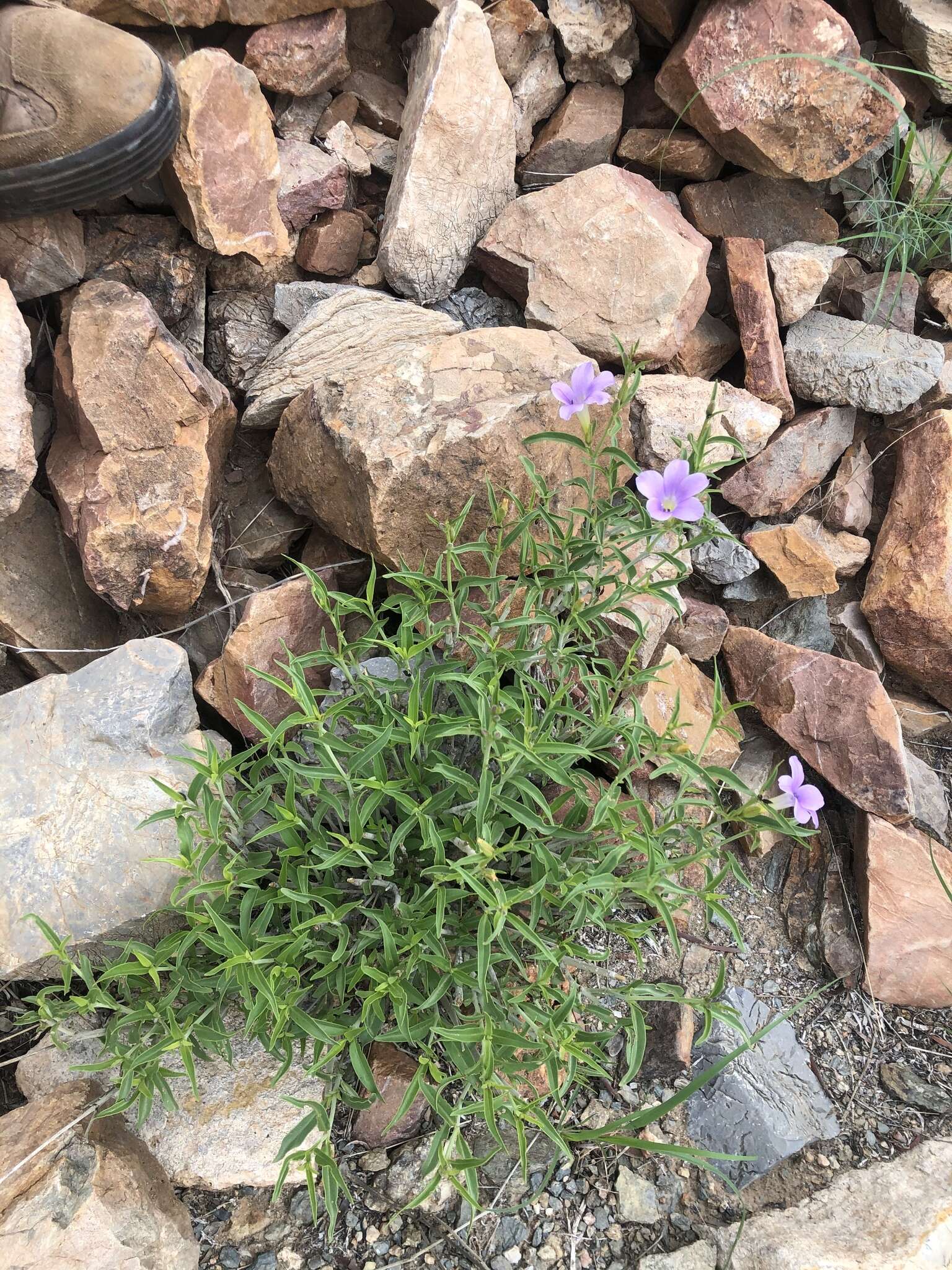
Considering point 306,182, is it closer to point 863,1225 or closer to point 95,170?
point 95,170

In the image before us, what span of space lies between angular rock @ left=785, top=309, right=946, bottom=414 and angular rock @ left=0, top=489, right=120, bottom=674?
2576mm

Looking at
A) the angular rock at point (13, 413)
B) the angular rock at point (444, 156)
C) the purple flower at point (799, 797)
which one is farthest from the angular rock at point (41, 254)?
the purple flower at point (799, 797)

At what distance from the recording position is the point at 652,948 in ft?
8.67

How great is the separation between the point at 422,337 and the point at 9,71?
134cm

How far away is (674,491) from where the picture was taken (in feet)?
6.14

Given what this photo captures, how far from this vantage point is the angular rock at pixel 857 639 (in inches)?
124

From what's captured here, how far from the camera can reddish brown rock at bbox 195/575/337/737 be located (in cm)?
261

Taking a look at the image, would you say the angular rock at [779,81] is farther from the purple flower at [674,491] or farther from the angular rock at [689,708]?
the purple flower at [674,491]

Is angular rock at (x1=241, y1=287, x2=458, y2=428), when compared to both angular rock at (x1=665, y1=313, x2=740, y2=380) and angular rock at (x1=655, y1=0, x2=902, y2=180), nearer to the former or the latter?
angular rock at (x1=665, y1=313, x2=740, y2=380)

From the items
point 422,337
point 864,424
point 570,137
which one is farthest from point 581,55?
point 864,424

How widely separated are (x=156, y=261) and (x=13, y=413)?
817 mm

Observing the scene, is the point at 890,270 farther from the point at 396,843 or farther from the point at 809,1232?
the point at 809,1232

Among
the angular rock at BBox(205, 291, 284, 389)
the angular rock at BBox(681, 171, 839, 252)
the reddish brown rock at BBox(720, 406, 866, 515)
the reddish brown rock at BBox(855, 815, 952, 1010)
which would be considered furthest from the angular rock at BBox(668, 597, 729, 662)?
the angular rock at BBox(205, 291, 284, 389)

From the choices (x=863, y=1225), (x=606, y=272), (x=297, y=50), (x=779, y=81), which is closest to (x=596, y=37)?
(x=779, y=81)
